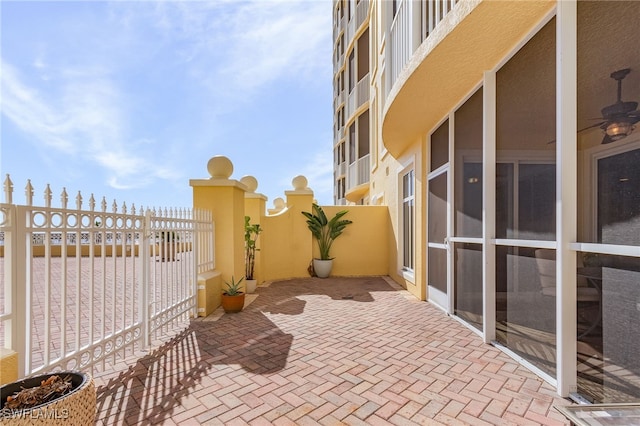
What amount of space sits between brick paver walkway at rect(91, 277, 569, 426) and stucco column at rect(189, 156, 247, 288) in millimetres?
1204

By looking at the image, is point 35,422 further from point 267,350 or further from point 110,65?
point 110,65

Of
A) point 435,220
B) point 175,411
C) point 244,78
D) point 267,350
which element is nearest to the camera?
point 175,411

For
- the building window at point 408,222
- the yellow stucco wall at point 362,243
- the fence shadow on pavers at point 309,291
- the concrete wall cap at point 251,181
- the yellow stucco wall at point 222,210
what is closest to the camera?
the yellow stucco wall at point 222,210

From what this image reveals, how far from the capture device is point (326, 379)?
9.46ft

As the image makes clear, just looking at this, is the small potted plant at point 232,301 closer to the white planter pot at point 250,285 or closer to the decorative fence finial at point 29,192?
the white planter pot at point 250,285

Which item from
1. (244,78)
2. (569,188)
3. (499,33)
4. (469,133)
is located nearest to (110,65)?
(244,78)

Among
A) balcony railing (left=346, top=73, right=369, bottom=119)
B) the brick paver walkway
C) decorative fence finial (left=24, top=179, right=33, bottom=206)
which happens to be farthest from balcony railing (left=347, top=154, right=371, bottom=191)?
decorative fence finial (left=24, top=179, right=33, bottom=206)

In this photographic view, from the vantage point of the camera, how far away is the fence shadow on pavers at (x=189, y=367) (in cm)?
240

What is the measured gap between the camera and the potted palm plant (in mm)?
8688

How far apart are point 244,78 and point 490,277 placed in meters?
6.33

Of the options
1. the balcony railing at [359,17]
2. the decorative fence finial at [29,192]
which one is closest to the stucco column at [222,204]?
the decorative fence finial at [29,192]

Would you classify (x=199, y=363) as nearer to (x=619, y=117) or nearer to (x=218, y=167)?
(x=218, y=167)

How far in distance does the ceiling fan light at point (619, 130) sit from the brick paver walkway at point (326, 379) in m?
2.13

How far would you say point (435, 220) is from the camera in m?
5.59
